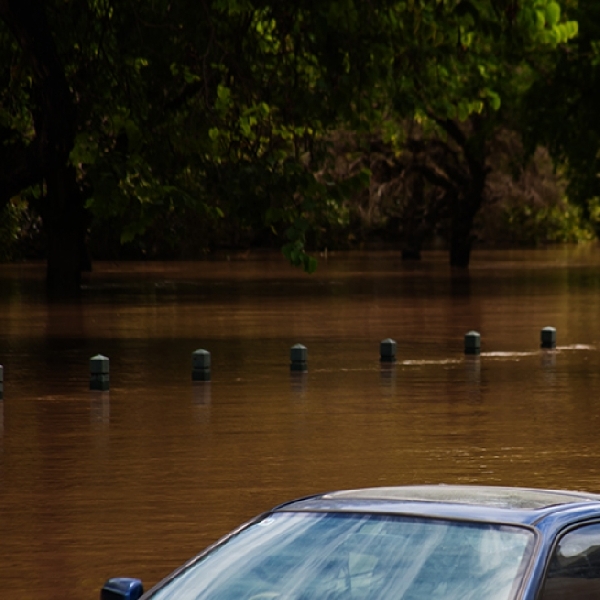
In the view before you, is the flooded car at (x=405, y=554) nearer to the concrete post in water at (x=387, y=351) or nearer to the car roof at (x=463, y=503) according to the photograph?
the car roof at (x=463, y=503)

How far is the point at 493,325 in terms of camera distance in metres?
34.2

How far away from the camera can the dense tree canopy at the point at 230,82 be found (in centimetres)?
2327

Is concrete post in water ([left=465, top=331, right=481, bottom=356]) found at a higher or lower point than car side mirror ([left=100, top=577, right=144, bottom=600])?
lower

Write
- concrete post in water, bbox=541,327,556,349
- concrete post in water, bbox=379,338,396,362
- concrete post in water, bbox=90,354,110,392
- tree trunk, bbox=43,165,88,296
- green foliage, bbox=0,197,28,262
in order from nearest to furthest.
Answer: concrete post in water, bbox=90,354,110,392 → concrete post in water, bbox=379,338,396,362 → concrete post in water, bbox=541,327,556,349 → tree trunk, bbox=43,165,88,296 → green foliage, bbox=0,197,28,262

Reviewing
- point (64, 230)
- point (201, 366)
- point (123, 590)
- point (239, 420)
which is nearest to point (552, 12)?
point (201, 366)

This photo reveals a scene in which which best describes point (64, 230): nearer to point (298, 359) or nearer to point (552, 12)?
point (552, 12)


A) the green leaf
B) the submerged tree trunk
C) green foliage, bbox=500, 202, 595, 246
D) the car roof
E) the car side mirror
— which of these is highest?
the green leaf

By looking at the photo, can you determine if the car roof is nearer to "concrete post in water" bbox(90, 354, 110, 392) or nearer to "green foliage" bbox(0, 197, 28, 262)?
"concrete post in water" bbox(90, 354, 110, 392)

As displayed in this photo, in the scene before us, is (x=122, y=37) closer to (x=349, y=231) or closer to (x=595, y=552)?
Answer: (x=595, y=552)

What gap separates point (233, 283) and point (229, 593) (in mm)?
52580

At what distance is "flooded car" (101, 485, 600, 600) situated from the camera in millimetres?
5094

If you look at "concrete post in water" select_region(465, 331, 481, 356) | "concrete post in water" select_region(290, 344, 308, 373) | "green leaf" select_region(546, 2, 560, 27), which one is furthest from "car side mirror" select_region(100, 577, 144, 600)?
"concrete post in water" select_region(465, 331, 481, 356)

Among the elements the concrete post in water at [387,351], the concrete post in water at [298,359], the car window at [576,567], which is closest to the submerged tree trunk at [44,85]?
the concrete post in water at [298,359]

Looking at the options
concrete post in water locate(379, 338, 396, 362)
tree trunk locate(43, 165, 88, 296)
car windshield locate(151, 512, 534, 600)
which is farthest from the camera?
tree trunk locate(43, 165, 88, 296)
